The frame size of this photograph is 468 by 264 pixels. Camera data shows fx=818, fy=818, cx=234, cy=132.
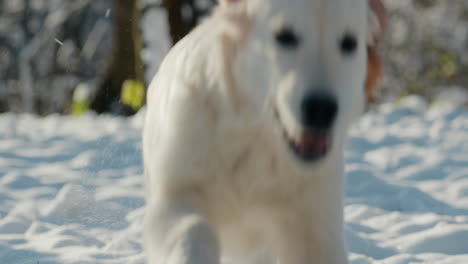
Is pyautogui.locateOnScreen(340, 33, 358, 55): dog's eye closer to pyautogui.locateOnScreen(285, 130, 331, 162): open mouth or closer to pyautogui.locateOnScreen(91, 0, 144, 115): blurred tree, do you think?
pyautogui.locateOnScreen(285, 130, 331, 162): open mouth

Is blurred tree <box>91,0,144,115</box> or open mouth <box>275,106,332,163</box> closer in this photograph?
open mouth <box>275,106,332,163</box>

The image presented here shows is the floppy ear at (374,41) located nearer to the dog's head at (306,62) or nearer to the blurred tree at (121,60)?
the dog's head at (306,62)

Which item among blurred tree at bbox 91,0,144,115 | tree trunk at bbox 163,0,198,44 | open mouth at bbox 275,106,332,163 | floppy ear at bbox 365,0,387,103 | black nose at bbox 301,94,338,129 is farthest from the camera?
blurred tree at bbox 91,0,144,115

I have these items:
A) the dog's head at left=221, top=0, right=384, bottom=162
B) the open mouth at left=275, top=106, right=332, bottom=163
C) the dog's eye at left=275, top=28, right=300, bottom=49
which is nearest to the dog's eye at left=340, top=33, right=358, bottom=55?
the dog's head at left=221, top=0, right=384, bottom=162

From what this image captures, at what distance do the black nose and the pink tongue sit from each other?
5 cm

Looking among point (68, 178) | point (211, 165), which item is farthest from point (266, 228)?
point (68, 178)

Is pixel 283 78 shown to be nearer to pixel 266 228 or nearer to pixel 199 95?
pixel 199 95

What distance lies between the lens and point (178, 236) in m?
2.62

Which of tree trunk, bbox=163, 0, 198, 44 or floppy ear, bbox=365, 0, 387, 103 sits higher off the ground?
tree trunk, bbox=163, 0, 198, 44

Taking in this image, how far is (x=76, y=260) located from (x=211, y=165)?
1.21 m

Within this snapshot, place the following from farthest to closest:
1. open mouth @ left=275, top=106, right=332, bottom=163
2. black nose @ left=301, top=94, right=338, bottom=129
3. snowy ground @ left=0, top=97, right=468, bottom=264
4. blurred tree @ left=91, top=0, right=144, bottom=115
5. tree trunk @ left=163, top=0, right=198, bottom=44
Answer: blurred tree @ left=91, top=0, right=144, bottom=115, tree trunk @ left=163, top=0, right=198, bottom=44, snowy ground @ left=0, top=97, right=468, bottom=264, open mouth @ left=275, top=106, right=332, bottom=163, black nose @ left=301, top=94, right=338, bottom=129

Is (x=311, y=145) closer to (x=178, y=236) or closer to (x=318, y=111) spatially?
→ (x=318, y=111)

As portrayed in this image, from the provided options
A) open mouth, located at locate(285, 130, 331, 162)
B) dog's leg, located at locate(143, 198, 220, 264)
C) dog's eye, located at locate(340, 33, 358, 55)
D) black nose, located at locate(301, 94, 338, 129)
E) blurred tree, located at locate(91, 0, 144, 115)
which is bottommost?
dog's leg, located at locate(143, 198, 220, 264)

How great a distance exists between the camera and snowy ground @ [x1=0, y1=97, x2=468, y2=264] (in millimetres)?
4020
